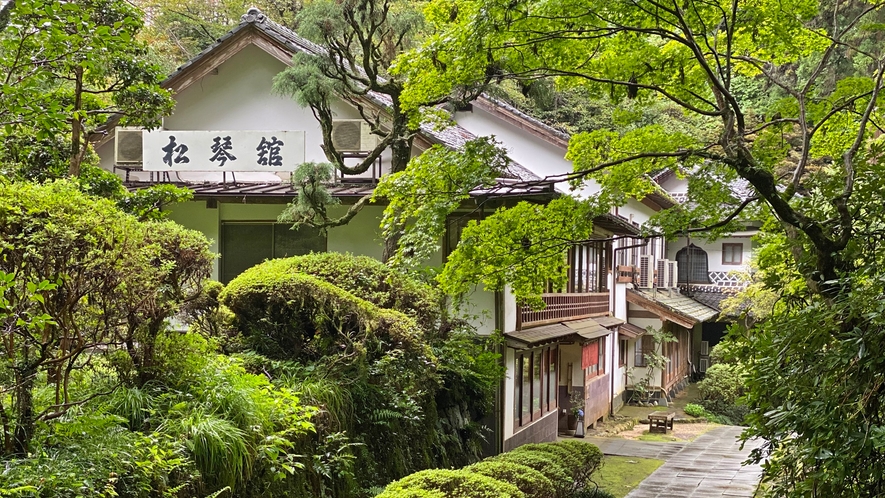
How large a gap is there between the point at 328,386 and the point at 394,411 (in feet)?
5.14

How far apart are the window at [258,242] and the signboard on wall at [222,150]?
1943 millimetres

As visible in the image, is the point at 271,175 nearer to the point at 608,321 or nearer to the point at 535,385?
the point at 535,385

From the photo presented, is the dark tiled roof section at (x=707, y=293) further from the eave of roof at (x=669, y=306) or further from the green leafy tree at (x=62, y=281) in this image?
the green leafy tree at (x=62, y=281)

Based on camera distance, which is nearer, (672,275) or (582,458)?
(582,458)

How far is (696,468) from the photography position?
1906cm

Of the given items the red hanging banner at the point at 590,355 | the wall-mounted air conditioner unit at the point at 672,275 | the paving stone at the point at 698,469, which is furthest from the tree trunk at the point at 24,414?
the wall-mounted air conditioner unit at the point at 672,275

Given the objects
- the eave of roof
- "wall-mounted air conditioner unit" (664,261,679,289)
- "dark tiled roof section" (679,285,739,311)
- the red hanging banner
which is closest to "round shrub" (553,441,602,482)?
the red hanging banner

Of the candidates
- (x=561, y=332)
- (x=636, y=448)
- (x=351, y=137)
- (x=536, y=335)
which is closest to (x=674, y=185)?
(x=636, y=448)

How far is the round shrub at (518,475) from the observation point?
429 inches

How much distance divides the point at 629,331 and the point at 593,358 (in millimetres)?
4732

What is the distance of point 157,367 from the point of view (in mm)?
8297

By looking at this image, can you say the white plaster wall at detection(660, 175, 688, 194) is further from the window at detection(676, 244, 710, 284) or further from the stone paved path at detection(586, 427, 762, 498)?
the stone paved path at detection(586, 427, 762, 498)

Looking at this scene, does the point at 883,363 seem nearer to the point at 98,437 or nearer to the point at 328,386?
the point at 98,437

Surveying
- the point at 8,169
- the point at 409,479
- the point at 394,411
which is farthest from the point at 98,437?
the point at 394,411
